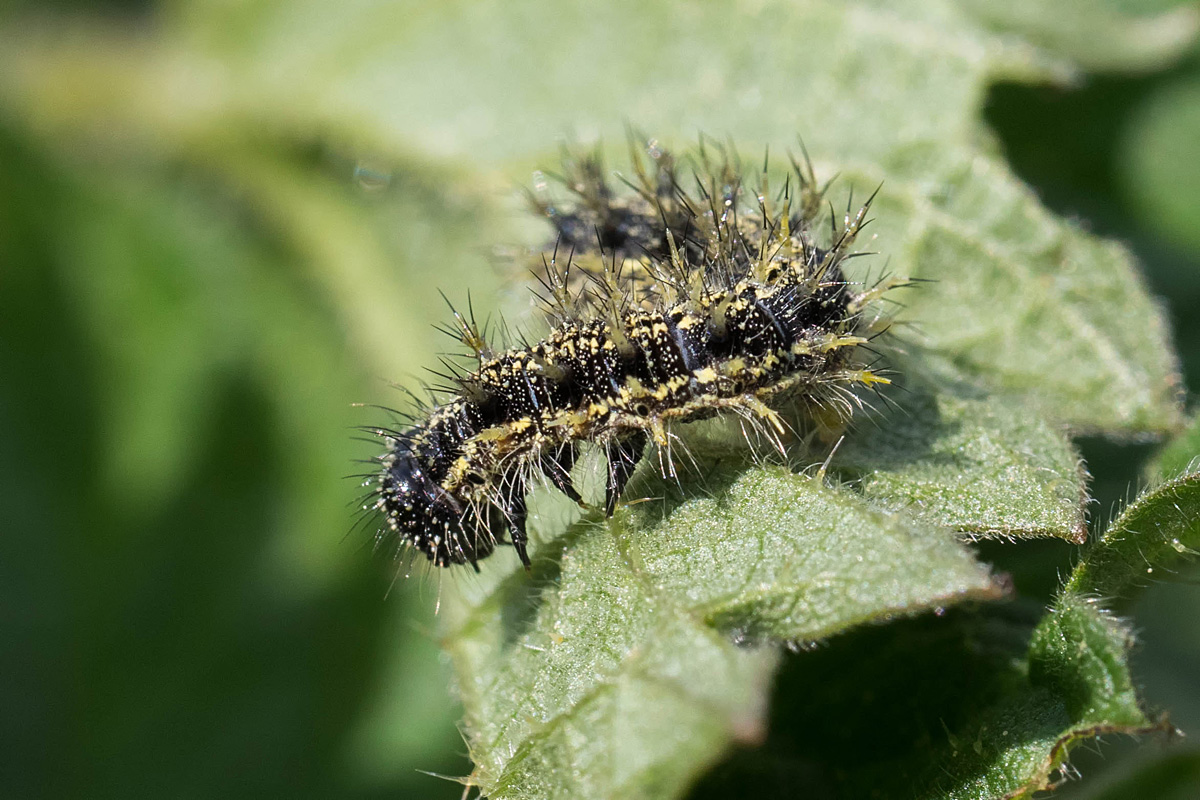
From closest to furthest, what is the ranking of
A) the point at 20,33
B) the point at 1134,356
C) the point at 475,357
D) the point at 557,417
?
the point at 557,417, the point at 475,357, the point at 1134,356, the point at 20,33

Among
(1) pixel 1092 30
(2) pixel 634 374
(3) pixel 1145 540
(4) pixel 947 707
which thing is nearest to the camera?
(3) pixel 1145 540

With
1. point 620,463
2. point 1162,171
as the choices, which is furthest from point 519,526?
point 1162,171

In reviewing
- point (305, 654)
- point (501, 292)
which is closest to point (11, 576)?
point (305, 654)

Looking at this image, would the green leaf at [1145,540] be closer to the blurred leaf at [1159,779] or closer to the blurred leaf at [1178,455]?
the blurred leaf at [1178,455]

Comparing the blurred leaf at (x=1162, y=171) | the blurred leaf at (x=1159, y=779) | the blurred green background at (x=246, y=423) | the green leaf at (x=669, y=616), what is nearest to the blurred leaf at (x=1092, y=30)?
the blurred green background at (x=246, y=423)

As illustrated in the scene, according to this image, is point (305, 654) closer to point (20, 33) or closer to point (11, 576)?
point (11, 576)

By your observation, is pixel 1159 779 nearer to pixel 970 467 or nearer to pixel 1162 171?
pixel 970 467

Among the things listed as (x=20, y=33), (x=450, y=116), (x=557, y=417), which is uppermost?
(x=20, y=33)
